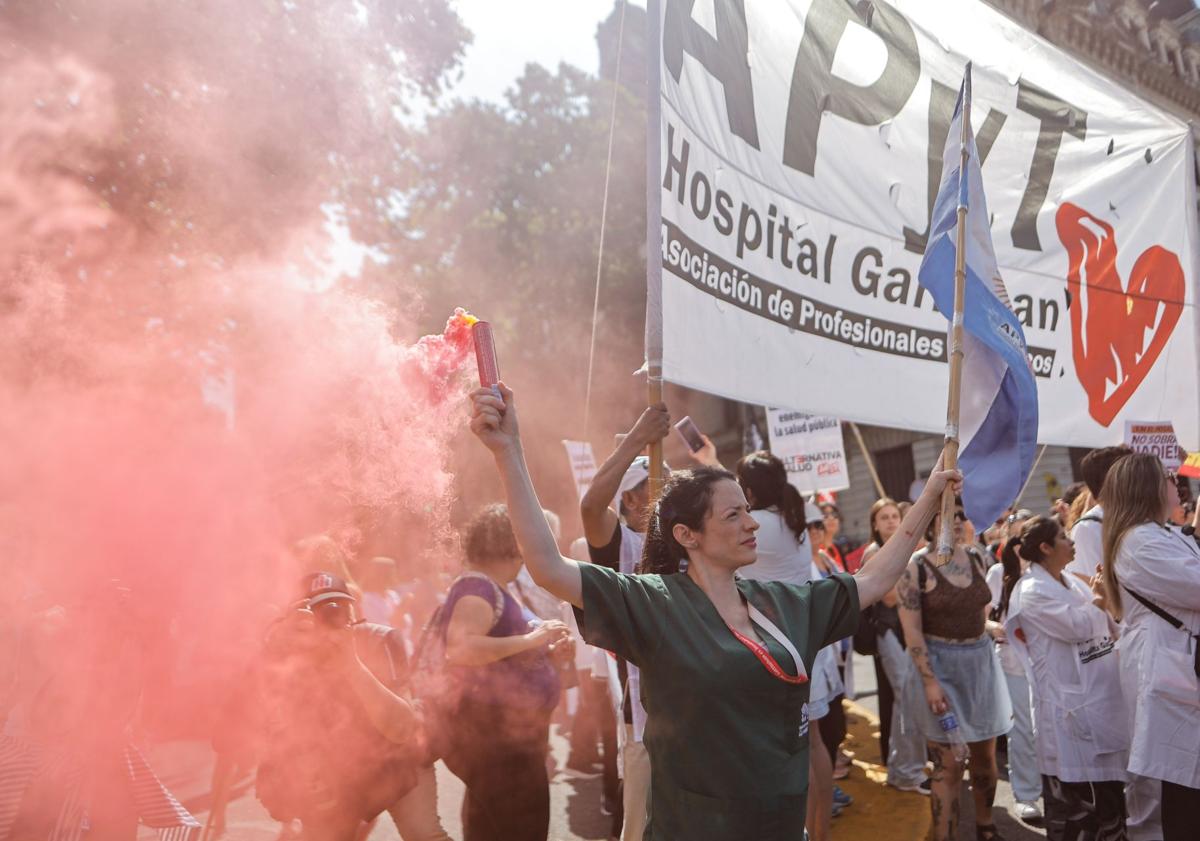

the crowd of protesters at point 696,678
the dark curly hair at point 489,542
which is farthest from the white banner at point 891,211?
the dark curly hair at point 489,542

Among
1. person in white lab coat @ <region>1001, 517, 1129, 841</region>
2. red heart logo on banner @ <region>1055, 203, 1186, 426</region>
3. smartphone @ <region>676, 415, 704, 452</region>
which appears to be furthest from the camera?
red heart logo on banner @ <region>1055, 203, 1186, 426</region>

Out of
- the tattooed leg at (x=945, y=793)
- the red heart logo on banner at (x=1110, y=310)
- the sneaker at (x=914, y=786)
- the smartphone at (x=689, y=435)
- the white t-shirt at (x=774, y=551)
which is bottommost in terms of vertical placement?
the sneaker at (x=914, y=786)

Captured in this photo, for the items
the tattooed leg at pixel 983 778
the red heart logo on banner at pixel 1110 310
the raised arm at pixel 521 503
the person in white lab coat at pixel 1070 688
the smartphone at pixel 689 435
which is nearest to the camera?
the raised arm at pixel 521 503

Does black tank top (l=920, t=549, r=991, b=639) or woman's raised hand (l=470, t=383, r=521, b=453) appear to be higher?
woman's raised hand (l=470, t=383, r=521, b=453)

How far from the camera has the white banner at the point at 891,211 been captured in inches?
138

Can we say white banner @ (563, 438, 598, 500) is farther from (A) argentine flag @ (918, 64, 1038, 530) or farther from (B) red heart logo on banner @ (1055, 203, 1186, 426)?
(A) argentine flag @ (918, 64, 1038, 530)

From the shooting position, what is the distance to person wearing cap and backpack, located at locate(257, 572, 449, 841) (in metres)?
2.94

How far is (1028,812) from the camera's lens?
17.4ft

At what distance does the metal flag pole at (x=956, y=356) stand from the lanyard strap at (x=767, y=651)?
47cm

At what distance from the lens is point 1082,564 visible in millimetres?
5094

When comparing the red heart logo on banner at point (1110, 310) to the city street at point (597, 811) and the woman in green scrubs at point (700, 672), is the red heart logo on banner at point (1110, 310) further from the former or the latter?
the woman in green scrubs at point (700, 672)

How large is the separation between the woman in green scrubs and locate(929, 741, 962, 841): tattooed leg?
8.73 feet

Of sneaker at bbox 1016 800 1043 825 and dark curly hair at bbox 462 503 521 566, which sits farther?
sneaker at bbox 1016 800 1043 825

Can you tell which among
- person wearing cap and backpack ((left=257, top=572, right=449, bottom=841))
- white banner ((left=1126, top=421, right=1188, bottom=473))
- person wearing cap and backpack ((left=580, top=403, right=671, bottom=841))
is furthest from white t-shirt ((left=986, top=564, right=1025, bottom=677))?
person wearing cap and backpack ((left=257, top=572, right=449, bottom=841))
